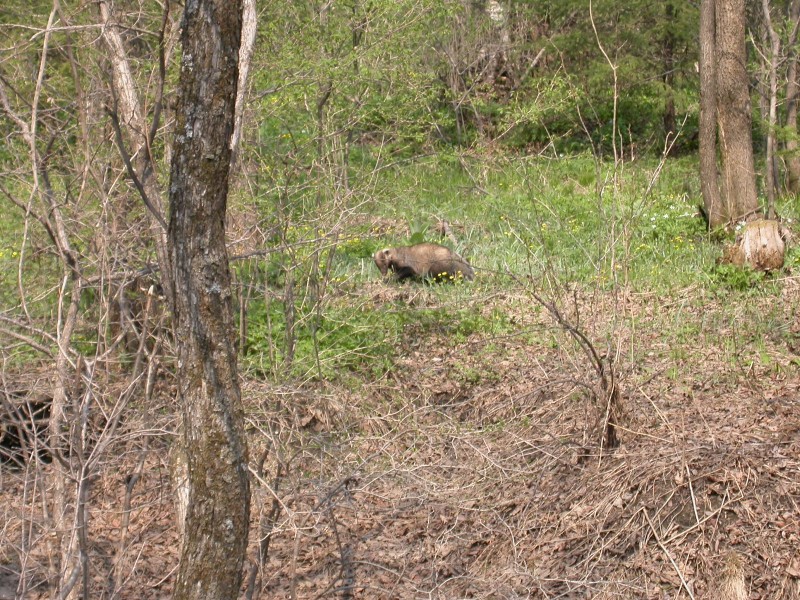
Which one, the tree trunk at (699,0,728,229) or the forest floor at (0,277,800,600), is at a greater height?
the tree trunk at (699,0,728,229)

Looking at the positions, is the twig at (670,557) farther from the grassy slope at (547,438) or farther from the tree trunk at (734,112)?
the tree trunk at (734,112)

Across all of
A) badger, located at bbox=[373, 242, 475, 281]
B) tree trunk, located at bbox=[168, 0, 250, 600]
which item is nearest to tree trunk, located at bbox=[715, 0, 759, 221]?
badger, located at bbox=[373, 242, 475, 281]

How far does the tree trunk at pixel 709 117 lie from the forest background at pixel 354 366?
42 cm

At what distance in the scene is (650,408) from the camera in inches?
253

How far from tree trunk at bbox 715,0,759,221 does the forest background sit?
0.49 m

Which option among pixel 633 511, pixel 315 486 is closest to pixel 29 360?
pixel 315 486

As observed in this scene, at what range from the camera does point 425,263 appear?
939 cm

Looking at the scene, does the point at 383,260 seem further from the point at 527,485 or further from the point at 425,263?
the point at 527,485

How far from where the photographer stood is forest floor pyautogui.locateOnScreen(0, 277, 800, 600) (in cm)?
523

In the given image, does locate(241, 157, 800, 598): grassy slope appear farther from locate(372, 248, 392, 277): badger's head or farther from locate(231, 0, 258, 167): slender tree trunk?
locate(231, 0, 258, 167): slender tree trunk

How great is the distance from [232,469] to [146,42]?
15.5ft

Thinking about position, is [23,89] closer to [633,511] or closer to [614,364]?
[614,364]

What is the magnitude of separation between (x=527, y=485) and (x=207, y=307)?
133 inches

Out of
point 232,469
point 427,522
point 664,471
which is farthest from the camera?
point 427,522
